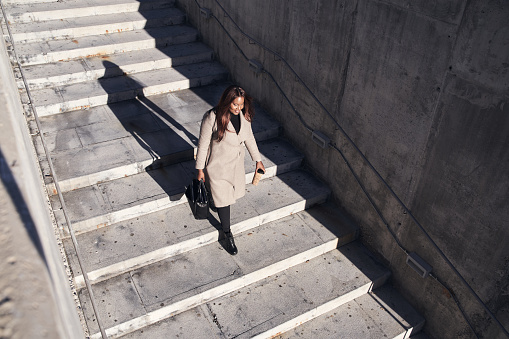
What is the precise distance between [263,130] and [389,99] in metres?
2.32

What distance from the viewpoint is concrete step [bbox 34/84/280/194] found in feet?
18.2

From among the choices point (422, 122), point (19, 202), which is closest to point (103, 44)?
point (422, 122)

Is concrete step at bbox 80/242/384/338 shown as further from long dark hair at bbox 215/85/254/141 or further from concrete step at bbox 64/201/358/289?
long dark hair at bbox 215/85/254/141

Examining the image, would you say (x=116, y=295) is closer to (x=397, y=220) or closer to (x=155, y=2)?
(x=397, y=220)

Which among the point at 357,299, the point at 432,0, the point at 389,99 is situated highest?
the point at 432,0

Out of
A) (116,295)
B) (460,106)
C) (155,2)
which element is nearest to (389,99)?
(460,106)

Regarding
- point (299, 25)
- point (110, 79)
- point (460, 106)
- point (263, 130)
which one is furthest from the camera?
point (110, 79)

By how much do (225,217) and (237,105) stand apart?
4.49 feet

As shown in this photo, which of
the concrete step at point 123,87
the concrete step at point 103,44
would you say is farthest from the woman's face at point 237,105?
the concrete step at point 103,44

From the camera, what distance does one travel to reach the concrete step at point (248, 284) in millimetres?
4539

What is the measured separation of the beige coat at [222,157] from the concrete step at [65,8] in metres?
5.12

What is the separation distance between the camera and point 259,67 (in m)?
6.78

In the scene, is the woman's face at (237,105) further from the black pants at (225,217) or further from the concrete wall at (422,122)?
the concrete wall at (422,122)

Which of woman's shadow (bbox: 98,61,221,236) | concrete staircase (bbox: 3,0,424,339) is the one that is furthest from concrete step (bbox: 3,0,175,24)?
woman's shadow (bbox: 98,61,221,236)
